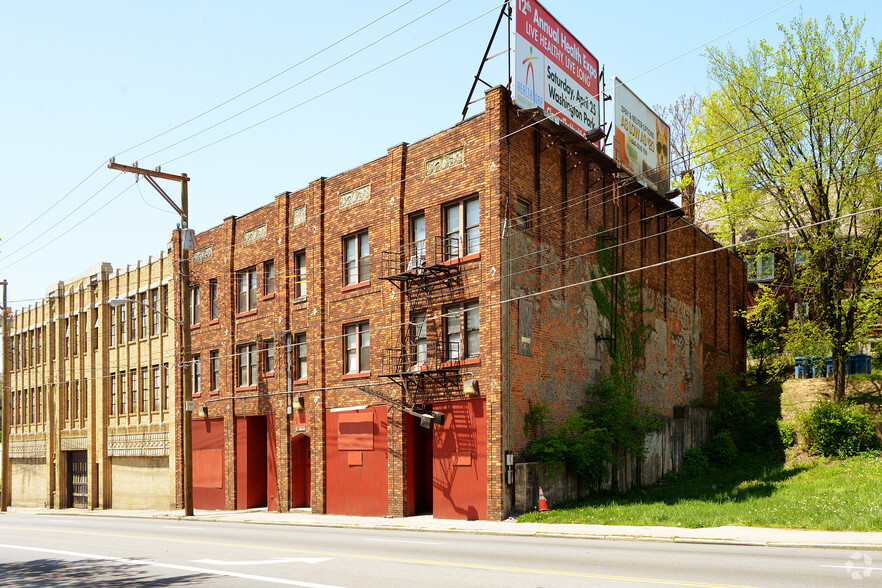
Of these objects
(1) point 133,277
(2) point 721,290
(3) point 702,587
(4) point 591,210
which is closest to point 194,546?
(3) point 702,587

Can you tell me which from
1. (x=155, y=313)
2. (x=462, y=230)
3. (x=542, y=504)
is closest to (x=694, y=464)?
(x=542, y=504)

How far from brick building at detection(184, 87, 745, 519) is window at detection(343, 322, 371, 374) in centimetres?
6

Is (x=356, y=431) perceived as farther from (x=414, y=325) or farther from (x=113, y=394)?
(x=113, y=394)

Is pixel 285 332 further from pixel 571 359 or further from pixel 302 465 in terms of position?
pixel 571 359

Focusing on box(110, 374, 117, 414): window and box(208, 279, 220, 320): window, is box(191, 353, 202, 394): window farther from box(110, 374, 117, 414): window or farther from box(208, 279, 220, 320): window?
box(110, 374, 117, 414): window

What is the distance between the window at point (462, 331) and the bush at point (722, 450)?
14.1 meters

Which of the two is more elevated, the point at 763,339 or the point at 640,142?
the point at 640,142

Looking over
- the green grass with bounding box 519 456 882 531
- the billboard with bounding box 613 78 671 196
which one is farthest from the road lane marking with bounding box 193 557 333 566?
the billboard with bounding box 613 78 671 196

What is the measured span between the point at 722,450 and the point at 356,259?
56.6 ft

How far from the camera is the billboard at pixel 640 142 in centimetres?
3200

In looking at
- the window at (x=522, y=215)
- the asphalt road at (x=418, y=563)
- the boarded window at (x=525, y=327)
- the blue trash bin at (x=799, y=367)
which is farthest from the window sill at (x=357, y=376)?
the blue trash bin at (x=799, y=367)

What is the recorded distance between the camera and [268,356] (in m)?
34.5

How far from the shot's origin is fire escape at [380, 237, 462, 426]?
85.1 ft

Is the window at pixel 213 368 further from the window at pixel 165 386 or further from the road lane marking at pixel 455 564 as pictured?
the road lane marking at pixel 455 564
